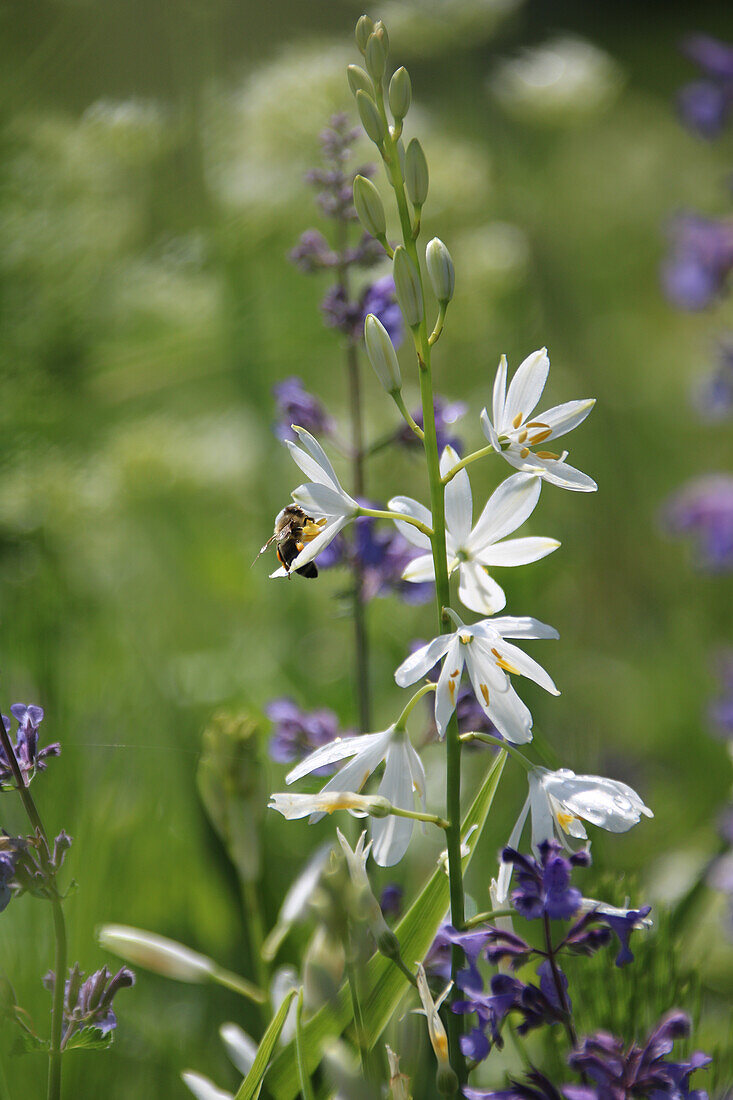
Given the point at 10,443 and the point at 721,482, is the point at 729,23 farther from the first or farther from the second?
the point at 10,443

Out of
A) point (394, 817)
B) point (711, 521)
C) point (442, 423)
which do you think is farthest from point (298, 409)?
point (711, 521)

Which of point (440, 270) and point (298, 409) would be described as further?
point (298, 409)

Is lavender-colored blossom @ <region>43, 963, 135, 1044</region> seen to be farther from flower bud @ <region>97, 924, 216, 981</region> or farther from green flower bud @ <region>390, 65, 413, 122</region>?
green flower bud @ <region>390, 65, 413, 122</region>

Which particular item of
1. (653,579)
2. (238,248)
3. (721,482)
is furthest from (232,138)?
(653,579)

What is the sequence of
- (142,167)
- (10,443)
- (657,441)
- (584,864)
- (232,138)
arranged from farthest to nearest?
(657,441), (232,138), (142,167), (10,443), (584,864)

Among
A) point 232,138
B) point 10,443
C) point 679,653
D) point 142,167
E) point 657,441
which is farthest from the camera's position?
point 657,441

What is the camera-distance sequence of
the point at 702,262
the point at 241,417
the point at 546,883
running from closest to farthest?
the point at 546,883 < the point at 702,262 < the point at 241,417

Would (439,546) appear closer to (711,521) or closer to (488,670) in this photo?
(488,670)
